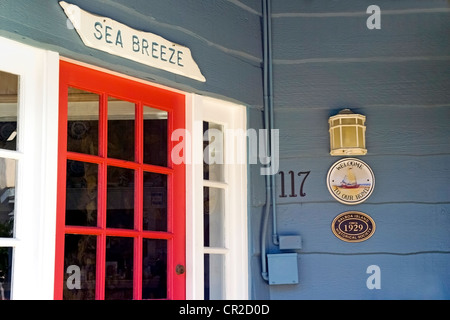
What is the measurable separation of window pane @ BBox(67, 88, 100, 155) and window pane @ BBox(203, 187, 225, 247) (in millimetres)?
809

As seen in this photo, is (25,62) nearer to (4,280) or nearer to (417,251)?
(4,280)

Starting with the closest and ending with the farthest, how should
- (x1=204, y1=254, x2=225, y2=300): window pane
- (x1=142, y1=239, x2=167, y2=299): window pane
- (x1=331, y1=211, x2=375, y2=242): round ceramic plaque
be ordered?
1. (x1=142, y1=239, x2=167, y2=299): window pane
2. (x1=204, y1=254, x2=225, y2=300): window pane
3. (x1=331, y1=211, x2=375, y2=242): round ceramic plaque

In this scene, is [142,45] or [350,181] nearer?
[142,45]

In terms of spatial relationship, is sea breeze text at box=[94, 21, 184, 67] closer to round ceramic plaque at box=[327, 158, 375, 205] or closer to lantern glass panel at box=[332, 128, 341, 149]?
lantern glass panel at box=[332, 128, 341, 149]

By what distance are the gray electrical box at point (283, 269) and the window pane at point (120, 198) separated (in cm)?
90

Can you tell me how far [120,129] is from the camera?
365 cm

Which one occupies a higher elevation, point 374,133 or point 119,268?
point 374,133

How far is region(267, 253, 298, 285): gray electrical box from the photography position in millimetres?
4152

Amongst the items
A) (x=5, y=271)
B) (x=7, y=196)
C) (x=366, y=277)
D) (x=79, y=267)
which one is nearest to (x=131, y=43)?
(x=7, y=196)

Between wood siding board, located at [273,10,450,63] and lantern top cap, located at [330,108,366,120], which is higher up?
wood siding board, located at [273,10,450,63]

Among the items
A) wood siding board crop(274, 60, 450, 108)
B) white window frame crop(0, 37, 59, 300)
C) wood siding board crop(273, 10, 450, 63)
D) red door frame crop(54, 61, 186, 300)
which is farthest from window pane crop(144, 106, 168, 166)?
wood siding board crop(273, 10, 450, 63)

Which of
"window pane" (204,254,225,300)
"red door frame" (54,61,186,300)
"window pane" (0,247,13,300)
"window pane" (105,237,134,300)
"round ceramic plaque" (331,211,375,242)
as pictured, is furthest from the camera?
"round ceramic plaque" (331,211,375,242)

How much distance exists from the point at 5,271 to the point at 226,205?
1.48 metres

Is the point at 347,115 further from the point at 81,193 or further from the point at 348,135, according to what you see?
the point at 81,193
